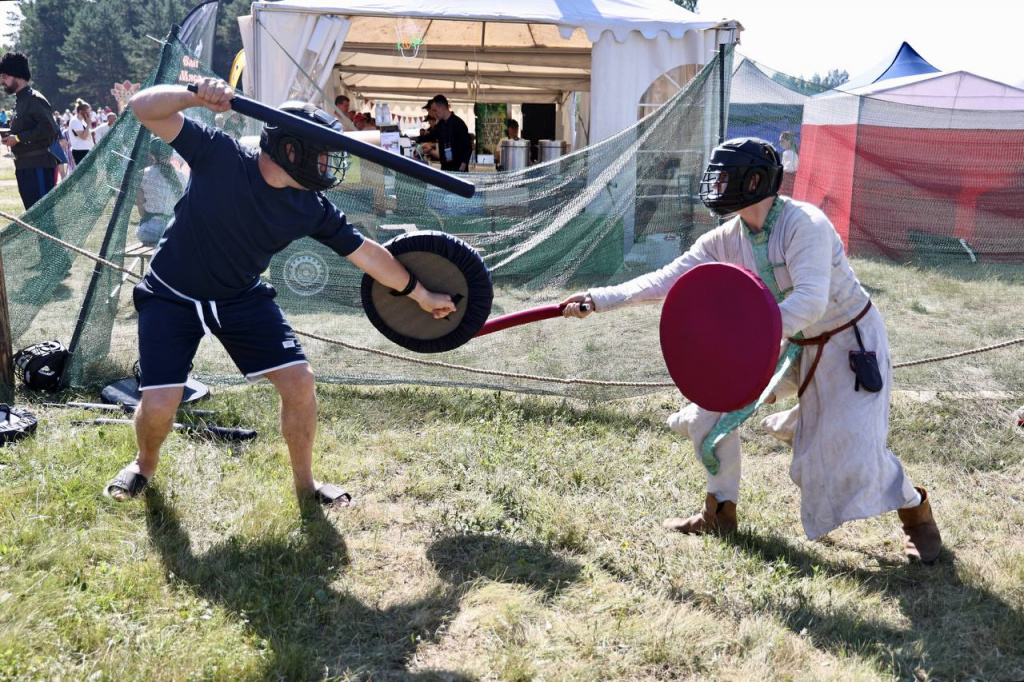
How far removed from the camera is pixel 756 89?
258 inches

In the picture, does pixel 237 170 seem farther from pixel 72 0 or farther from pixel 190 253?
pixel 72 0

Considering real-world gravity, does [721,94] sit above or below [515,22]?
below

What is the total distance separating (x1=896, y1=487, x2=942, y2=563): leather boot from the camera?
3412 mm

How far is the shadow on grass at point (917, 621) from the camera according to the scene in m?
2.79

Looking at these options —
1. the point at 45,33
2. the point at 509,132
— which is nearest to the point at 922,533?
the point at 509,132

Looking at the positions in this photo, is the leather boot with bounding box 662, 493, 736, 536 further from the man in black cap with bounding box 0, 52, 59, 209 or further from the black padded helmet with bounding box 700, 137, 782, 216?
the man in black cap with bounding box 0, 52, 59, 209

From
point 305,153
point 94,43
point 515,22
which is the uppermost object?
point 94,43

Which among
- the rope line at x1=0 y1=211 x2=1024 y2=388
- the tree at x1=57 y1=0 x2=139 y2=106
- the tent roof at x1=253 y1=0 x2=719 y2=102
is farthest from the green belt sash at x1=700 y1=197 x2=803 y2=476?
the tree at x1=57 y1=0 x2=139 y2=106

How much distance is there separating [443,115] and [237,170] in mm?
7617

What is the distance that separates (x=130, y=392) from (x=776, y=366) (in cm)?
354

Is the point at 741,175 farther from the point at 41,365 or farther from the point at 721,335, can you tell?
the point at 41,365

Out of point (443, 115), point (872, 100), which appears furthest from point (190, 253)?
point (443, 115)

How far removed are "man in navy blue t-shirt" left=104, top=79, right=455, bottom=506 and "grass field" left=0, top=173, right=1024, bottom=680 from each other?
0.41 m

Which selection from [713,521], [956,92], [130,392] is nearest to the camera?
[713,521]
